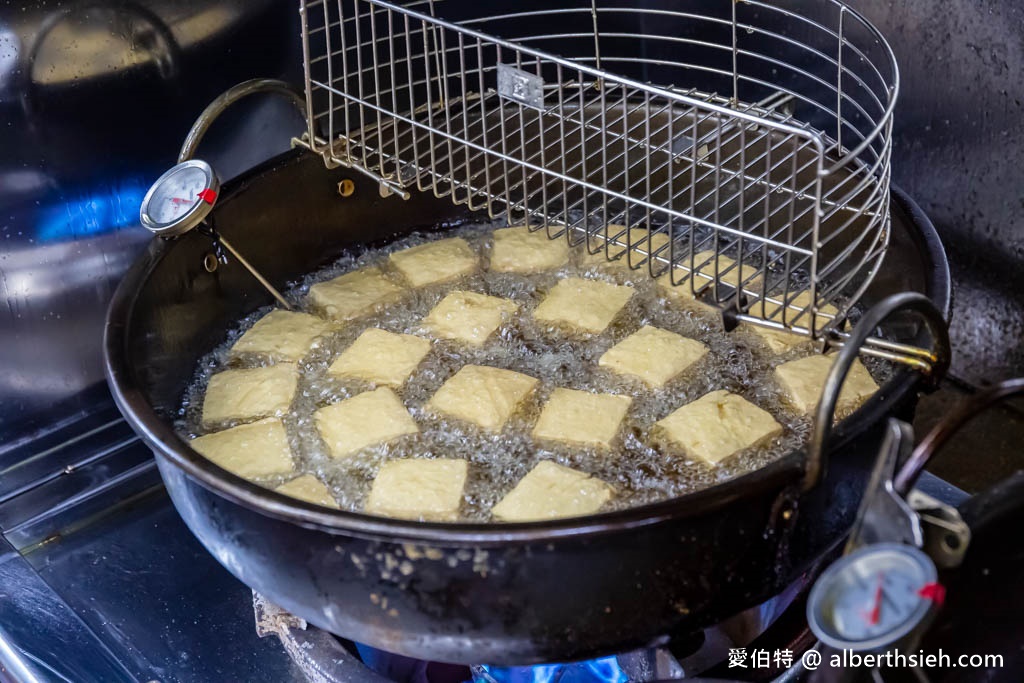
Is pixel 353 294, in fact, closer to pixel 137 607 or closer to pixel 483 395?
pixel 483 395

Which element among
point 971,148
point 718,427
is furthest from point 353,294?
point 971,148

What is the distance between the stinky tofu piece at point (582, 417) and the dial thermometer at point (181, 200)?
730mm

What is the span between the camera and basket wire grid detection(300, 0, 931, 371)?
5.19 feet

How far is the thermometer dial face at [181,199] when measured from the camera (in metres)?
1.73

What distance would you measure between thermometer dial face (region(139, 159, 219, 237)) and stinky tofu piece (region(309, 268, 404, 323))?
354mm

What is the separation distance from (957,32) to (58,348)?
217 centimetres

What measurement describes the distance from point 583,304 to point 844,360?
0.87 m

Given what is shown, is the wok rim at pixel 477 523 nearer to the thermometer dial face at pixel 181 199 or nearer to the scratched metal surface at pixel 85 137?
the thermometer dial face at pixel 181 199

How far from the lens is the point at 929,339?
1.44 metres

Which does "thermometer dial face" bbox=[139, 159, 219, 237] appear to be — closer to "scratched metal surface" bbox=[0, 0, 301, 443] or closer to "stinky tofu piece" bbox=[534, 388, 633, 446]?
"scratched metal surface" bbox=[0, 0, 301, 443]

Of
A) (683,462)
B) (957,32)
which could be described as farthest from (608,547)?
(957,32)

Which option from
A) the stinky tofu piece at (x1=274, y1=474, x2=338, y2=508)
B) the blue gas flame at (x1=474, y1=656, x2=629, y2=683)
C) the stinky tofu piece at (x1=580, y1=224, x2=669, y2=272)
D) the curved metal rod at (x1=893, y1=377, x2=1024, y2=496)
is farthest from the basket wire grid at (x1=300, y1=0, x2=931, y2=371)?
the blue gas flame at (x1=474, y1=656, x2=629, y2=683)

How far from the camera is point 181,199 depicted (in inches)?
69.5

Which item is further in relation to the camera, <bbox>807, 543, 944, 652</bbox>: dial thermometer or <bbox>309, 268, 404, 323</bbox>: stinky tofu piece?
<bbox>309, 268, 404, 323</bbox>: stinky tofu piece
